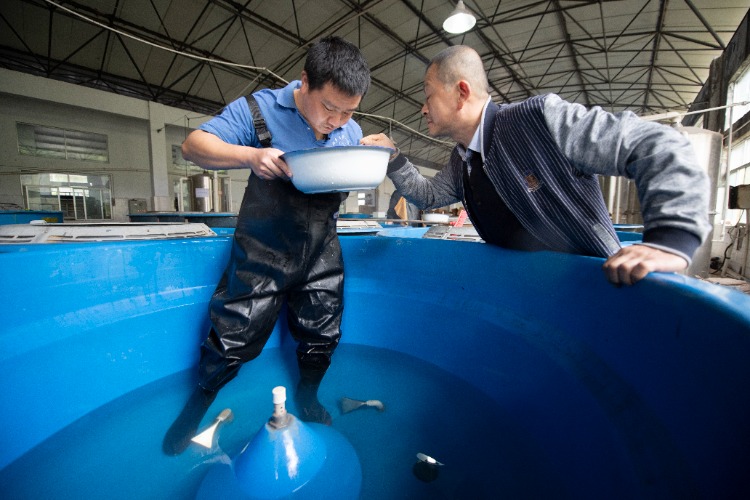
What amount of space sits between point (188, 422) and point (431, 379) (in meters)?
0.78

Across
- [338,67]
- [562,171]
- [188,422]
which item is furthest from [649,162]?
[188,422]

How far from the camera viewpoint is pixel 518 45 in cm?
798

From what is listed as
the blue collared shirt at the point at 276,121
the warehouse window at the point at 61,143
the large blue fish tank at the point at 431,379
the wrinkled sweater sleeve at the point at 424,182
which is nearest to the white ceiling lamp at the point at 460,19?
the wrinkled sweater sleeve at the point at 424,182

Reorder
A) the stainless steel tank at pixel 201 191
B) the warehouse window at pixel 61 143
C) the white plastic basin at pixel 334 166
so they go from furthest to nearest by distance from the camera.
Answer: the warehouse window at pixel 61 143 → the stainless steel tank at pixel 201 191 → the white plastic basin at pixel 334 166

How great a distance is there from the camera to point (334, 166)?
0.81 meters

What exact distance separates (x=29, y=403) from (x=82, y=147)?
9695 mm

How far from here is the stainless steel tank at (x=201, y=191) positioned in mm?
5250

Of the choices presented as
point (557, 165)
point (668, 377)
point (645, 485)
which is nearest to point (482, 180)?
point (557, 165)

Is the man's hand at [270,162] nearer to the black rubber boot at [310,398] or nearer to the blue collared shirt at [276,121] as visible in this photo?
the blue collared shirt at [276,121]

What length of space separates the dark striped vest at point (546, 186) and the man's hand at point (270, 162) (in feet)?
2.04

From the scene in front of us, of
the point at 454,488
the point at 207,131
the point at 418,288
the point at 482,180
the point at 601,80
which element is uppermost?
the point at 601,80

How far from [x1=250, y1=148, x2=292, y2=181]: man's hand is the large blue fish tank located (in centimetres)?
51

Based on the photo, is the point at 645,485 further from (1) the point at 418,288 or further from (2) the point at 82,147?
(2) the point at 82,147

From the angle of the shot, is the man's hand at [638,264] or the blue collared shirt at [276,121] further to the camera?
the blue collared shirt at [276,121]
